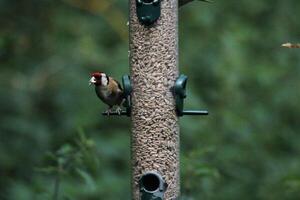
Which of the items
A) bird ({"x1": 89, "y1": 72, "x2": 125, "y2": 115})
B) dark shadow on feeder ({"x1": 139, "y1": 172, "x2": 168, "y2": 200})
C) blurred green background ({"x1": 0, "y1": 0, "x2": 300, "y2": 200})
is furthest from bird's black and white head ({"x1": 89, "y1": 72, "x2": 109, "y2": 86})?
blurred green background ({"x1": 0, "y1": 0, "x2": 300, "y2": 200})

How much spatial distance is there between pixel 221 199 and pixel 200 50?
5.42 ft

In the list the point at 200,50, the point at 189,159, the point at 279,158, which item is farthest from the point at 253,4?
the point at 189,159

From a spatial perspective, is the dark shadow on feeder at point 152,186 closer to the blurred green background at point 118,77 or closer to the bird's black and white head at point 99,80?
the bird's black and white head at point 99,80

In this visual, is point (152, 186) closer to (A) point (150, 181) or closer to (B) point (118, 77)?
(A) point (150, 181)

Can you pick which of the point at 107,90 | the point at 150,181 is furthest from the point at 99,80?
the point at 150,181

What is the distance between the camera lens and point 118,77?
10695 millimetres

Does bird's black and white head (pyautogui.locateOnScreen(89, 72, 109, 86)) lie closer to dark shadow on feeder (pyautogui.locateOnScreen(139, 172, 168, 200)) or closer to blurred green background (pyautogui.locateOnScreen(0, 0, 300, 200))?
dark shadow on feeder (pyautogui.locateOnScreen(139, 172, 168, 200))

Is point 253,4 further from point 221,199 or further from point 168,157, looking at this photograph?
point 168,157

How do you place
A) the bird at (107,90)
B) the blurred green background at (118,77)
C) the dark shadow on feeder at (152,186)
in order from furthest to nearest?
the blurred green background at (118,77)
the bird at (107,90)
the dark shadow on feeder at (152,186)

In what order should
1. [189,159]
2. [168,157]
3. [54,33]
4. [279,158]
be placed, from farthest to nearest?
1. [54,33]
2. [279,158]
3. [189,159]
4. [168,157]

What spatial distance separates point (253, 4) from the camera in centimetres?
1192

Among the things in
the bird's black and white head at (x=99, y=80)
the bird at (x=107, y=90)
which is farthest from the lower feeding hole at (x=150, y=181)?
the bird's black and white head at (x=99, y=80)

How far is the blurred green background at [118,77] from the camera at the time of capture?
10.4 meters

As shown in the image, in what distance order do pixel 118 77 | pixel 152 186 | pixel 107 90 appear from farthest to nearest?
1. pixel 118 77
2. pixel 107 90
3. pixel 152 186
